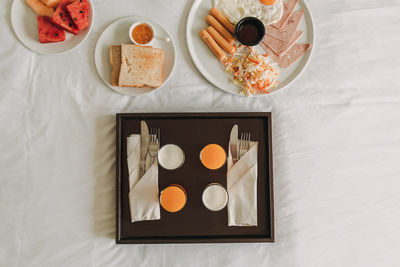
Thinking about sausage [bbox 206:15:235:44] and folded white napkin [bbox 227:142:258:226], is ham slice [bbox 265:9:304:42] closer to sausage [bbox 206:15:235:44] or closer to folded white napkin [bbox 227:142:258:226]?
sausage [bbox 206:15:235:44]

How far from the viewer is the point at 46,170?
1.03 metres

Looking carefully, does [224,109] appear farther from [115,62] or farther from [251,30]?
[115,62]

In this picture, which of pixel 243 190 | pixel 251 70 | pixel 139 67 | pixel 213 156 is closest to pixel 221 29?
pixel 251 70

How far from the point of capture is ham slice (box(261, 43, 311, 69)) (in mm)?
1073

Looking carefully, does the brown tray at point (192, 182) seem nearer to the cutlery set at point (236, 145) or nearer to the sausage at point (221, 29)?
the cutlery set at point (236, 145)

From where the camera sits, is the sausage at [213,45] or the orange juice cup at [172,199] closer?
the orange juice cup at [172,199]

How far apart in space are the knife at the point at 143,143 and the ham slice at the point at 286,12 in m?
0.57

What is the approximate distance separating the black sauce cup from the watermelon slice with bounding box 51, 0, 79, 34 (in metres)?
0.54

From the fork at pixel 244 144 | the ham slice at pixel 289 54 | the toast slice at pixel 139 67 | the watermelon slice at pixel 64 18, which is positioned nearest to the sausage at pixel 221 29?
the ham slice at pixel 289 54

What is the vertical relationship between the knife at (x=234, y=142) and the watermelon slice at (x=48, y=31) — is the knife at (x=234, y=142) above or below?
below

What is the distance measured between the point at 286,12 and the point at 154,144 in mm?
650

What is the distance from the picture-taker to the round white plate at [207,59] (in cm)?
107

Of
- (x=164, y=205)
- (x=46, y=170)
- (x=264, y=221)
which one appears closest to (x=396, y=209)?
(x=264, y=221)

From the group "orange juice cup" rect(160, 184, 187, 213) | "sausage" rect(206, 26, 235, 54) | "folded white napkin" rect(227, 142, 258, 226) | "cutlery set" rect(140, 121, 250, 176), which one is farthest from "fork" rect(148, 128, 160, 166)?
"sausage" rect(206, 26, 235, 54)
